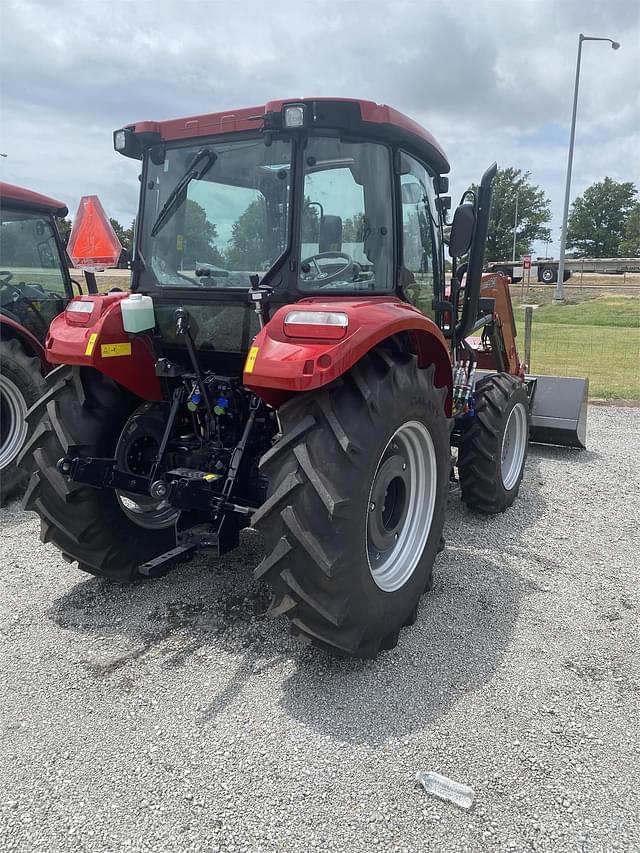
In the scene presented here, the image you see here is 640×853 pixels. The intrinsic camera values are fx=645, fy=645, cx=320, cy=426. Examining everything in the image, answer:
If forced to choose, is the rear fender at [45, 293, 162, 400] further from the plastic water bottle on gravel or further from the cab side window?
the plastic water bottle on gravel

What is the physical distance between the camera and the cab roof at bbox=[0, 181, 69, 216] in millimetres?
5801

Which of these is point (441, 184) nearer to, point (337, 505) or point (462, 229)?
point (462, 229)

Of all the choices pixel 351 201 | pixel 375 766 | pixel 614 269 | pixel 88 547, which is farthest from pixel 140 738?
pixel 614 269

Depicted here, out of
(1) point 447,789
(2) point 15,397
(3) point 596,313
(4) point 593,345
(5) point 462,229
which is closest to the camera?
(1) point 447,789

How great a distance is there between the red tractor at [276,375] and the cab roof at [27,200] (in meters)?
2.97

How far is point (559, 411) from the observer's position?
21.5 feet

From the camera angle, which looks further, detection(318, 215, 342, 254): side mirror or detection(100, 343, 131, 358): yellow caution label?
detection(100, 343, 131, 358): yellow caution label

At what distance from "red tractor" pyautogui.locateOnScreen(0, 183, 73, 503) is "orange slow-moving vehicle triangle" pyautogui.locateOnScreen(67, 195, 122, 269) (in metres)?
0.17

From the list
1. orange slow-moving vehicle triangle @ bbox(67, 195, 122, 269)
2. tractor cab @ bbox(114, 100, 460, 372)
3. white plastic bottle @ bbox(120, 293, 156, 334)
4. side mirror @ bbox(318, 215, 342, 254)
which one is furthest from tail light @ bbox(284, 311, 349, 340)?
orange slow-moving vehicle triangle @ bbox(67, 195, 122, 269)

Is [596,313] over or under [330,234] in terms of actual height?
under

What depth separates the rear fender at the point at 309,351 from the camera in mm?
2494

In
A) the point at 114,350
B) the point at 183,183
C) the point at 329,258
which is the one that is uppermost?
the point at 183,183

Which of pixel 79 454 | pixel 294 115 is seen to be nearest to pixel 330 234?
pixel 294 115

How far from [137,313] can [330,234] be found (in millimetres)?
1042
